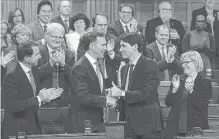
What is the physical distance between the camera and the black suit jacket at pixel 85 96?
20.1 ft

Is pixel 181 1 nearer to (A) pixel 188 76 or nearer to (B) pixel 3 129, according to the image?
(A) pixel 188 76

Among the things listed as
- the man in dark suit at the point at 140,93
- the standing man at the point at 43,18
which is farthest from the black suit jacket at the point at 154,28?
the man in dark suit at the point at 140,93

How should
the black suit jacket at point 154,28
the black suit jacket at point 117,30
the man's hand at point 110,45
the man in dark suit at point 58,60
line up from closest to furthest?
the man in dark suit at point 58,60 → the man's hand at point 110,45 → the black suit jacket at point 117,30 → the black suit jacket at point 154,28

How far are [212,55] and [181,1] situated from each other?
8.44 ft

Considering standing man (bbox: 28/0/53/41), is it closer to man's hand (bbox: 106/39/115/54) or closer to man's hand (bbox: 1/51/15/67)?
man's hand (bbox: 1/51/15/67)

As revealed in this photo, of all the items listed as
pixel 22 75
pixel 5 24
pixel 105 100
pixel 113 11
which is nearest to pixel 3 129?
pixel 22 75

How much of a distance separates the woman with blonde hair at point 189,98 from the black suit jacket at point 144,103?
409mm

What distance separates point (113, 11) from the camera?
36.2 ft

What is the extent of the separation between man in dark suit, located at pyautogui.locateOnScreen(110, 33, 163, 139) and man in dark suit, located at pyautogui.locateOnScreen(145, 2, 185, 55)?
2.80 m

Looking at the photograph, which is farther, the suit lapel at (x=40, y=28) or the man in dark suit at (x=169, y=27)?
the man in dark suit at (x=169, y=27)

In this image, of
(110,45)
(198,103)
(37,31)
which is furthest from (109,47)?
(198,103)

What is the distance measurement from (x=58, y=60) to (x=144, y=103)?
1.30m

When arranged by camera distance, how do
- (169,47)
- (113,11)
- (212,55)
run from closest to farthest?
(169,47)
(212,55)
(113,11)

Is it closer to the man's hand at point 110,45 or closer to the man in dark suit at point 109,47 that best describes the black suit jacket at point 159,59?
the man in dark suit at point 109,47
